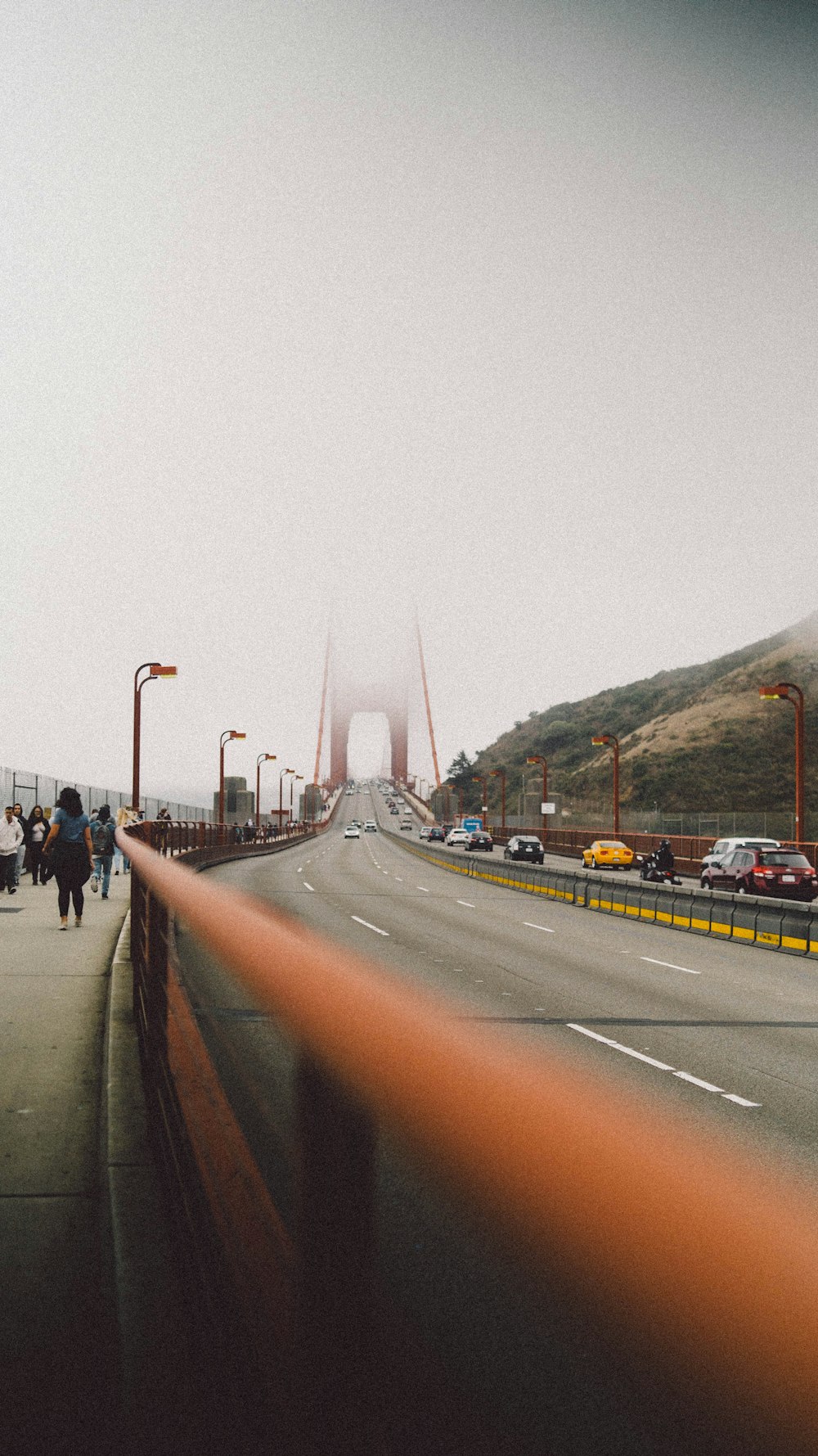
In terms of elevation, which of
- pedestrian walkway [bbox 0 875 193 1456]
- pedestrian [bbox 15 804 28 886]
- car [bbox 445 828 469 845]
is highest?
pedestrian [bbox 15 804 28 886]

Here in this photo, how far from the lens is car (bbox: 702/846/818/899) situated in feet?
93.3

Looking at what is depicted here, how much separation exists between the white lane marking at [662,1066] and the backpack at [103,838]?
12624 millimetres

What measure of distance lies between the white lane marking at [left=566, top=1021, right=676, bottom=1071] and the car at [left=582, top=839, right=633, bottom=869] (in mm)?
39664

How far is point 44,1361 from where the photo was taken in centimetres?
307

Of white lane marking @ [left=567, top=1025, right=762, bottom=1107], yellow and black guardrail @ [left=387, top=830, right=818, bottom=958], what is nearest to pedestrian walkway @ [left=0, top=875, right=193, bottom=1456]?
white lane marking @ [left=567, top=1025, right=762, bottom=1107]

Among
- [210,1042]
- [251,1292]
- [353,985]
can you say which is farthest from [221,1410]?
[210,1042]

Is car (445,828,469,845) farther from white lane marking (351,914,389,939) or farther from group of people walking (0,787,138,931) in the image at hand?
white lane marking (351,914,389,939)

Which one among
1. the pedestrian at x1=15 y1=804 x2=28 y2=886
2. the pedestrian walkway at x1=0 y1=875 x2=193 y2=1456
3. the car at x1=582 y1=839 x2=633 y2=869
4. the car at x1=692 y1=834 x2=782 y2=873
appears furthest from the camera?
the car at x1=582 y1=839 x2=633 y2=869

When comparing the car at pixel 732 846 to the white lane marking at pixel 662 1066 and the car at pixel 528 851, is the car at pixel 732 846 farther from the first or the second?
the white lane marking at pixel 662 1066

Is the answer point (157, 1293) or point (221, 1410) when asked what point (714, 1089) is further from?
point (221, 1410)

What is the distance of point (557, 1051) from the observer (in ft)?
28.3

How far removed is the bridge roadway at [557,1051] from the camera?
3.02m

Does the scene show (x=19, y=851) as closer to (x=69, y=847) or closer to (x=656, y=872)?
(x=69, y=847)

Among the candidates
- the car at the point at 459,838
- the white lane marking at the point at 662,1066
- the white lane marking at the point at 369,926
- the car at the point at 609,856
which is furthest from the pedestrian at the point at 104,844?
the car at the point at 459,838
